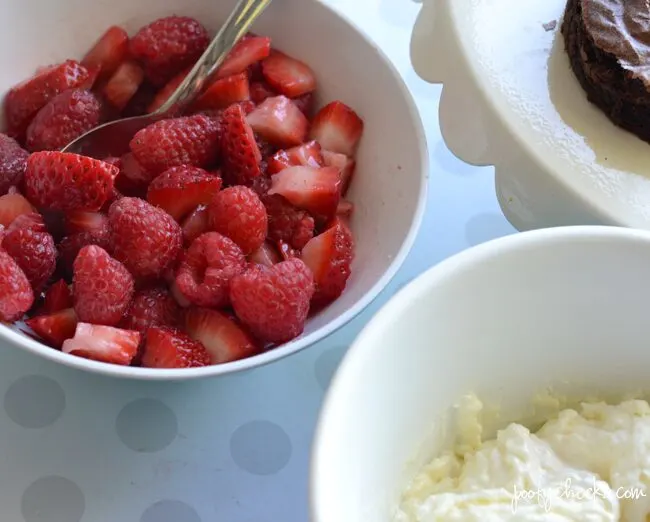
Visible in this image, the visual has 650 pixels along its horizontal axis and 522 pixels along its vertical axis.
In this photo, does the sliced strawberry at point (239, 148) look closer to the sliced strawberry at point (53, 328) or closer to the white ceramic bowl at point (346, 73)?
the white ceramic bowl at point (346, 73)

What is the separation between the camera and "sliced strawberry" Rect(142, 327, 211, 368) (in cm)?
79

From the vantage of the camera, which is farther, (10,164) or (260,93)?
(260,93)

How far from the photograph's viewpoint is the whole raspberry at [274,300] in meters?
0.80

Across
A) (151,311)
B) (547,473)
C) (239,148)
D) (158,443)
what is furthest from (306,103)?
(547,473)

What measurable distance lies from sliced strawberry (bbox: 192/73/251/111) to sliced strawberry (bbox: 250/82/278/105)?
20mm

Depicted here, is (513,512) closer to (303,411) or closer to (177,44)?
(303,411)

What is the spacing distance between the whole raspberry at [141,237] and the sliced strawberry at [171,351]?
8cm

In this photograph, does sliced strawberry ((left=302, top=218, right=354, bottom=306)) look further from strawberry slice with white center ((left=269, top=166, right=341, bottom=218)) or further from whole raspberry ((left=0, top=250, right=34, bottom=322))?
whole raspberry ((left=0, top=250, right=34, bottom=322))

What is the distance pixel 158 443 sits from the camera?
854 mm

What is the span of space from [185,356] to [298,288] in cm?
14

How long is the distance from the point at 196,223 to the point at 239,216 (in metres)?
0.07

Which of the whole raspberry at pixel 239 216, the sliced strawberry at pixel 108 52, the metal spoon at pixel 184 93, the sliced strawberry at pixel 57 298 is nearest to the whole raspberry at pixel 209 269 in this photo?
the whole raspberry at pixel 239 216

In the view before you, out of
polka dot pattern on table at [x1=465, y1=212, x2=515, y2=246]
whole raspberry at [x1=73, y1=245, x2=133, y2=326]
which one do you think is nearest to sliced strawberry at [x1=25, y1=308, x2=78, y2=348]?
whole raspberry at [x1=73, y1=245, x2=133, y2=326]

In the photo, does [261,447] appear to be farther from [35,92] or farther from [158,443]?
[35,92]
